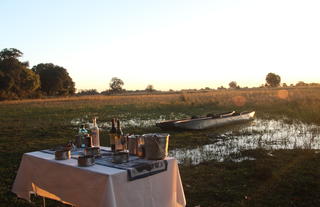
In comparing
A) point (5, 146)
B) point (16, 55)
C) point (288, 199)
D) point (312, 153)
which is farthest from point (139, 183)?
point (16, 55)

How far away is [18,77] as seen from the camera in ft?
158

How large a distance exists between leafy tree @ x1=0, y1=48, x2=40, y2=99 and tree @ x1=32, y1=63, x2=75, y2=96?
26.9 feet

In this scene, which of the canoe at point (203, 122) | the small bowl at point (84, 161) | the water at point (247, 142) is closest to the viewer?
the small bowl at point (84, 161)

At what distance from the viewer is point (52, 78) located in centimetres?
6097

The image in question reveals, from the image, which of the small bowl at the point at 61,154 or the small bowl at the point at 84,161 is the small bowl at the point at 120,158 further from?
the small bowl at the point at 61,154

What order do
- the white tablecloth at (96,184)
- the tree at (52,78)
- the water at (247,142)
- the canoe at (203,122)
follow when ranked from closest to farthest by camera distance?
the white tablecloth at (96,184)
the water at (247,142)
the canoe at (203,122)
the tree at (52,78)

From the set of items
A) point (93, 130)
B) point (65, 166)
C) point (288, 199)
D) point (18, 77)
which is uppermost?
point (18, 77)

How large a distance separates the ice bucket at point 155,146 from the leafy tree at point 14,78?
48.1m

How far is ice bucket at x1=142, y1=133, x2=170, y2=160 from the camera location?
292 cm

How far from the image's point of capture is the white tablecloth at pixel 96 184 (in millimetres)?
2590

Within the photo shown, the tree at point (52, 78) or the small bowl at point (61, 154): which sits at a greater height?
the tree at point (52, 78)

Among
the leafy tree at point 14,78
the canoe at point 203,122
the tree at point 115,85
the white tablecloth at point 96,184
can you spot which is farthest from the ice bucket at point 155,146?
the tree at point 115,85

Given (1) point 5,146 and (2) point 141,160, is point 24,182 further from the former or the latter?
(1) point 5,146

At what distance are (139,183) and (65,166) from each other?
2.47 feet
